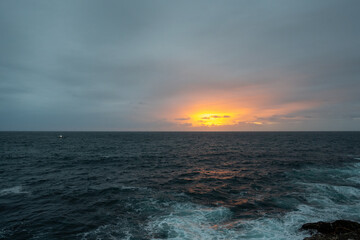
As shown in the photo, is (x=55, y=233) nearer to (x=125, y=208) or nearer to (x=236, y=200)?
(x=125, y=208)

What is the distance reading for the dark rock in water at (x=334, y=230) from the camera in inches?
431

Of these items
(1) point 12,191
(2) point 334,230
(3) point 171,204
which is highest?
(2) point 334,230

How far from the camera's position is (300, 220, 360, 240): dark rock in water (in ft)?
35.9

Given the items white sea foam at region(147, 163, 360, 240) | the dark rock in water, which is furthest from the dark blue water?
the dark rock in water

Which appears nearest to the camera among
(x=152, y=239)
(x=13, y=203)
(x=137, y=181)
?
(x=152, y=239)

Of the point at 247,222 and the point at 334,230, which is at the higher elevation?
the point at 334,230

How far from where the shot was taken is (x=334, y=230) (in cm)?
1223

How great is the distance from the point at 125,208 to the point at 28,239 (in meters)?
6.96

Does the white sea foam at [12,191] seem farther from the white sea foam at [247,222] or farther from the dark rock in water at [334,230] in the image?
the dark rock in water at [334,230]

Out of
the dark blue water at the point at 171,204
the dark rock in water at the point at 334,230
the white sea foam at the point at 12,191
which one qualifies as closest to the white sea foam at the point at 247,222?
the dark blue water at the point at 171,204

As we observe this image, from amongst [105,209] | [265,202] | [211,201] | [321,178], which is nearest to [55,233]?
[105,209]

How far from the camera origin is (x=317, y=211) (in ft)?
54.3

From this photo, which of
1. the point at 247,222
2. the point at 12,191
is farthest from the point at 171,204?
the point at 12,191

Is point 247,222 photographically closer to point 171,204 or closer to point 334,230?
point 334,230
